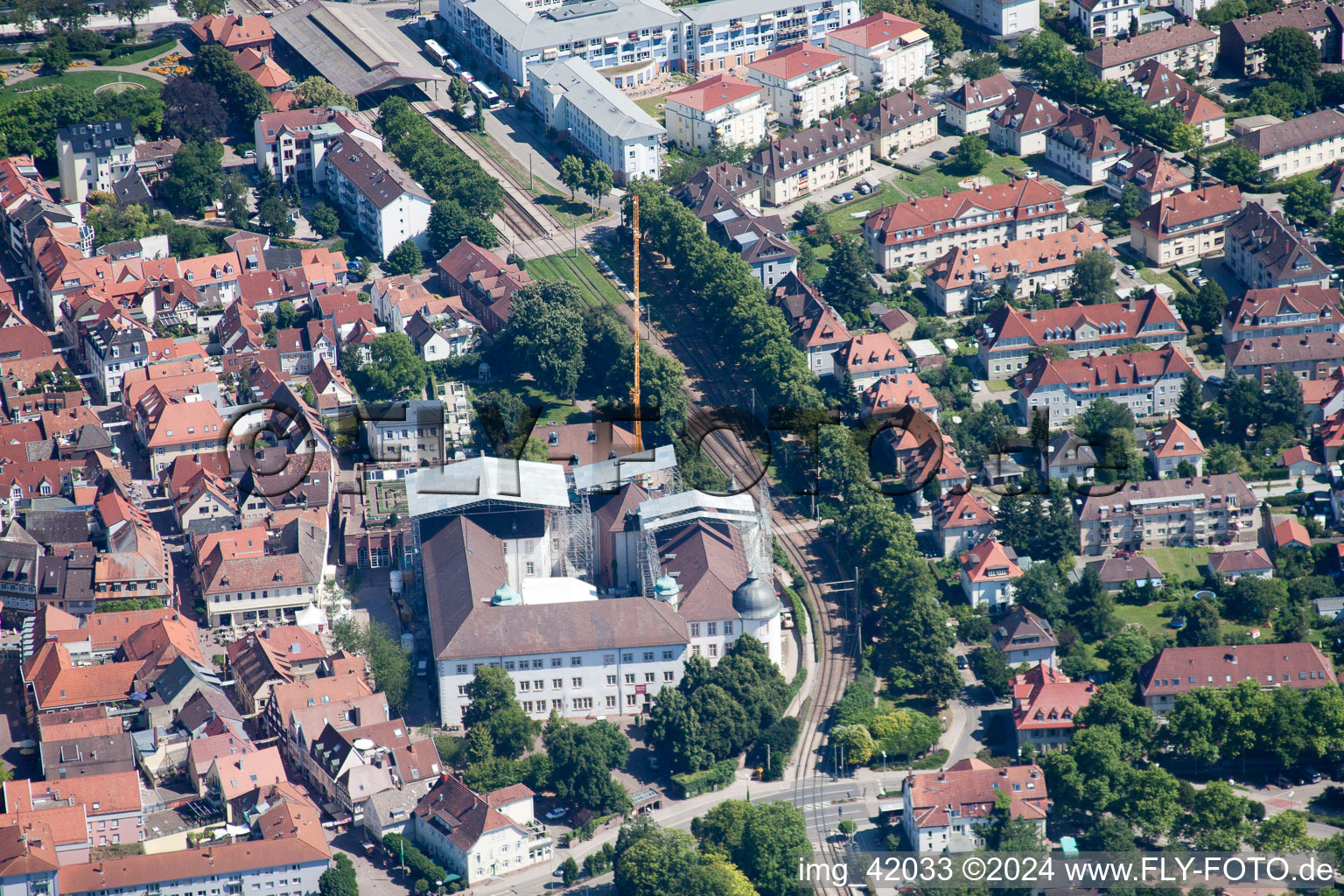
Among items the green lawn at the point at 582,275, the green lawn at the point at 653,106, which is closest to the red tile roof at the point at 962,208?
the green lawn at the point at 582,275

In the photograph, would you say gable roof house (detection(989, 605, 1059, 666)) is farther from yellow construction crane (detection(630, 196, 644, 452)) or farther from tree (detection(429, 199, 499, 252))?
tree (detection(429, 199, 499, 252))

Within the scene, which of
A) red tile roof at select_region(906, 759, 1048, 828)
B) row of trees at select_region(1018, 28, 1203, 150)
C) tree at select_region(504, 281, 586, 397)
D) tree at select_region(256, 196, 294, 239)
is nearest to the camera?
red tile roof at select_region(906, 759, 1048, 828)

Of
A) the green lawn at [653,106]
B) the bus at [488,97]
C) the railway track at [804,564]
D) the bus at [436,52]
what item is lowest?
the railway track at [804,564]

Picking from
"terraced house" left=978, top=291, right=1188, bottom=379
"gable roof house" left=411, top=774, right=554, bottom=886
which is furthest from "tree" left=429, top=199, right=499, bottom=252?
"gable roof house" left=411, top=774, right=554, bottom=886

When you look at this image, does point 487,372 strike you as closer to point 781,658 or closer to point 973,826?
point 781,658

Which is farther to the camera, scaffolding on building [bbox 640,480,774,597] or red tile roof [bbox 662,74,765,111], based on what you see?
red tile roof [bbox 662,74,765,111]

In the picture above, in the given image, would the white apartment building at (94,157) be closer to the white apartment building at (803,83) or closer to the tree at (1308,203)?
the white apartment building at (803,83)

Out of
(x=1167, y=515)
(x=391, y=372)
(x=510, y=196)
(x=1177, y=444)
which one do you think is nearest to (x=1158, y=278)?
(x=1177, y=444)
